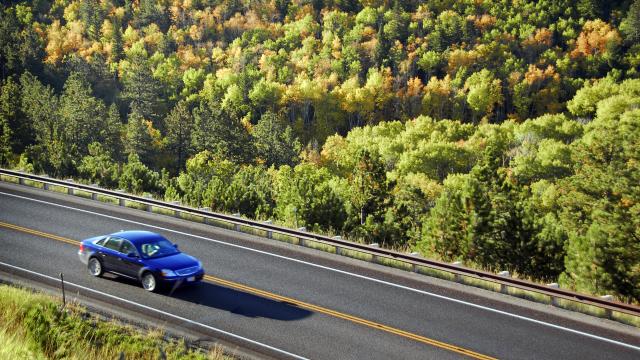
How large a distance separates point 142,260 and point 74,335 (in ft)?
16.2

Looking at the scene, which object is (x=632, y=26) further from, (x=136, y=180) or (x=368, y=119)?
(x=136, y=180)

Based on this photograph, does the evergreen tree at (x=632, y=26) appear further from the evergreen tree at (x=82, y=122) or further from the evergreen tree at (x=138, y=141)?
the evergreen tree at (x=82, y=122)

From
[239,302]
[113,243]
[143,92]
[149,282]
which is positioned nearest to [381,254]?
[239,302]

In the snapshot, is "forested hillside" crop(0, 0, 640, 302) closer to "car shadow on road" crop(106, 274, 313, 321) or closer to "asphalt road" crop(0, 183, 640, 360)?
"asphalt road" crop(0, 183, 640, 360)

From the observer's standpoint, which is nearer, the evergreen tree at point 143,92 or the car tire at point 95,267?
the car tire at point 95,267

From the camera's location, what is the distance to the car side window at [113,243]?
16562mm

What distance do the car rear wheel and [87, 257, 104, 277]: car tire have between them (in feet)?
5.64

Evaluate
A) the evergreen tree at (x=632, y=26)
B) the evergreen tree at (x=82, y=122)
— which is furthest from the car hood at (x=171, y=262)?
the evergreen tree at (x=632, y=26)

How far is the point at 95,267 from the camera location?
16.8m

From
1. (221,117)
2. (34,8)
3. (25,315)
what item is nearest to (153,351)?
(25,315)

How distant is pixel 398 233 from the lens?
40.0 metres

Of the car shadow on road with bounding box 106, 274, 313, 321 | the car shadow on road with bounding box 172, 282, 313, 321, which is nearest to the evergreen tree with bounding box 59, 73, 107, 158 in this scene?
the car shadow on road with bounding box 106, 274, 313, 321

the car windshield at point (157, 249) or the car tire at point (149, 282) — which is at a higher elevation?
the car windshield at point (157, 249)

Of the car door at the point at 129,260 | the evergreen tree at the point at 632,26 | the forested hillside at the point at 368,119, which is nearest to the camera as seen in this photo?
the car door at the point at 129,260
